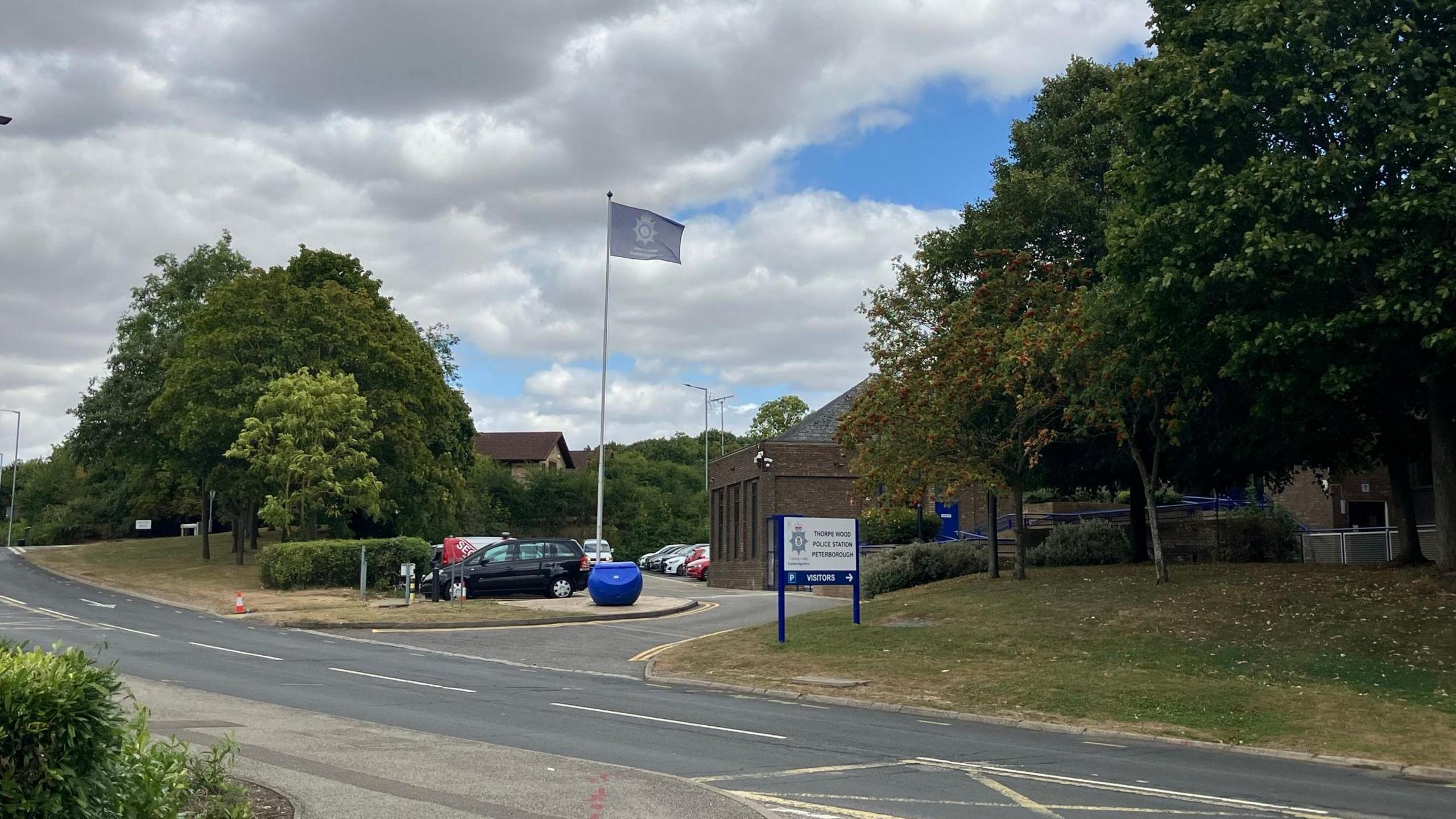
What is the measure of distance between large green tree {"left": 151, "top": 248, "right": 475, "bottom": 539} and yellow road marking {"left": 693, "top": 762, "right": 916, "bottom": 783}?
3492 centimetres

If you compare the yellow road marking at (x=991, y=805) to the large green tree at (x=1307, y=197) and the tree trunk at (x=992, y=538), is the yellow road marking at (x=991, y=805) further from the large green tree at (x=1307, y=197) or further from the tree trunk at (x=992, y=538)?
the tree trunk at (x=992, y=538)

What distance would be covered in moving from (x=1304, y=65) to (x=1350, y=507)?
93.5ft

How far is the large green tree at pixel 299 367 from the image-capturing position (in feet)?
148

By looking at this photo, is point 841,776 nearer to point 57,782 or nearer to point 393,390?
point 57,782

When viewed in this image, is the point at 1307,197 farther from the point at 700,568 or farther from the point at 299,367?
the point at 700,568

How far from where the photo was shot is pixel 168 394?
4603 centimetres

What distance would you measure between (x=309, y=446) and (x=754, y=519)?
19.2 meters

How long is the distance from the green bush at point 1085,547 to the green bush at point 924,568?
1.88 m

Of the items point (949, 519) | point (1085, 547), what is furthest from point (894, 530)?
point (1085, 547)

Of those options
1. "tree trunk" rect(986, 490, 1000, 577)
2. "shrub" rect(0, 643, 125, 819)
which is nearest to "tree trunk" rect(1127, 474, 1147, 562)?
"tree trunk" rect(986, 490, 1000, 577)

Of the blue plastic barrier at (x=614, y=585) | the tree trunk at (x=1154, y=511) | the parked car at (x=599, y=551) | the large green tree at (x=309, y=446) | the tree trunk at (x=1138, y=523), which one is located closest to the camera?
the tree trunk at (x=1154, y=511)

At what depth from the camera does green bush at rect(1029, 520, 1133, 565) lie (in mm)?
32312

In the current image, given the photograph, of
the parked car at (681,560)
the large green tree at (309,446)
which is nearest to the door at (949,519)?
the parked car at (681,560)

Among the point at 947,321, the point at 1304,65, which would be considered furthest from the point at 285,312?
the point at 1304,65
